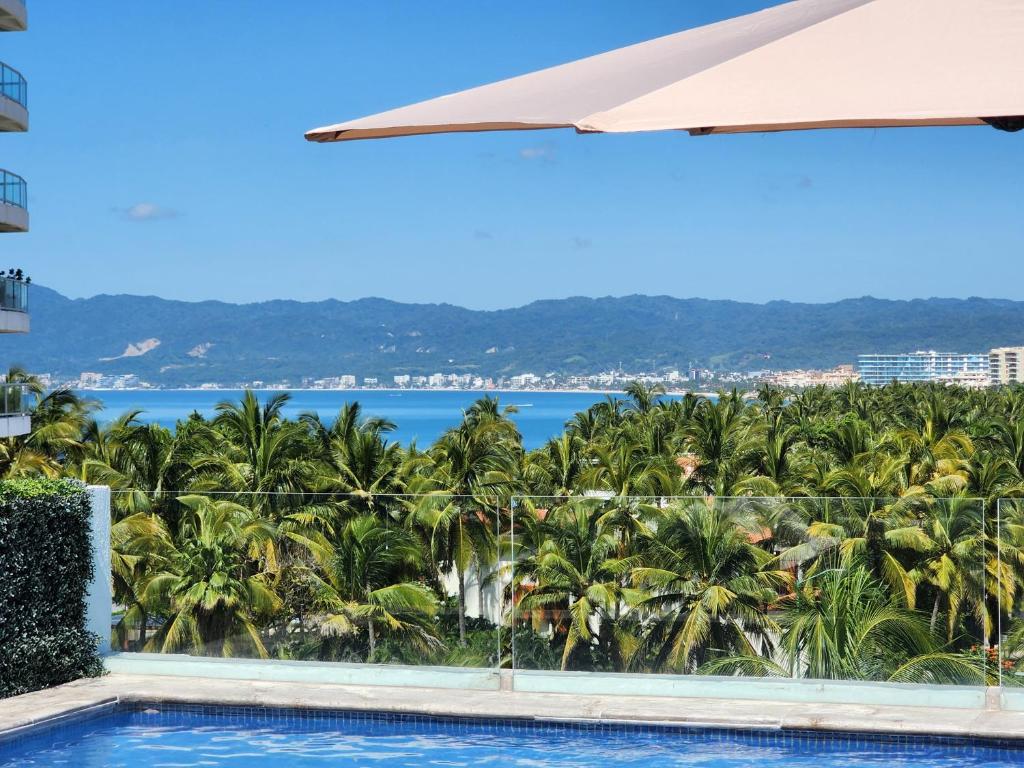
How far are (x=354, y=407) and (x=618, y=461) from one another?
8.91 meters

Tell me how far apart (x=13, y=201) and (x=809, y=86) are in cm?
3618

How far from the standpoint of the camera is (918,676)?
1013cm

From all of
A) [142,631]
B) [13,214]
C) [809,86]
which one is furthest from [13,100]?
[809,86]

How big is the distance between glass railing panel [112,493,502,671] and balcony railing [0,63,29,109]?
30.3m

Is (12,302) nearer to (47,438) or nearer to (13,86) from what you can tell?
(47,438)

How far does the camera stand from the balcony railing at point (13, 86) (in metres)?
37.9

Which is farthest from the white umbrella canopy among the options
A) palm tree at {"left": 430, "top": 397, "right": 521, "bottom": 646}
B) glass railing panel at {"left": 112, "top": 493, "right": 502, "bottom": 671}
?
glass railing panel at {"left": 112, "top": 493, "right": 502, "bottom": 671}

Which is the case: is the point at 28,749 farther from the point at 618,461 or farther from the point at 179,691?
the point at 618,461

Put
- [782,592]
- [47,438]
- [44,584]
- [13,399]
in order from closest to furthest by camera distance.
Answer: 1. [782,592]
2. [44,584]
3. [13,399]
4. [47,438]

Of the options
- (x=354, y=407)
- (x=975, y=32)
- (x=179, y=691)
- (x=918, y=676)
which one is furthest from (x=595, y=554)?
(x=354, y=407)

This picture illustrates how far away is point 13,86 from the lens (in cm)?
3838

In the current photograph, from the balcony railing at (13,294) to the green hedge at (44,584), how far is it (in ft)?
83.5

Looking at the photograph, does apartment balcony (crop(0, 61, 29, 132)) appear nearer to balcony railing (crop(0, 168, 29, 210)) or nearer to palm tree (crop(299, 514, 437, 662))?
balcony railing (crop(0, 168, 29, 210))

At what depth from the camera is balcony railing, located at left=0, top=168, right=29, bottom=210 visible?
3684 cm
